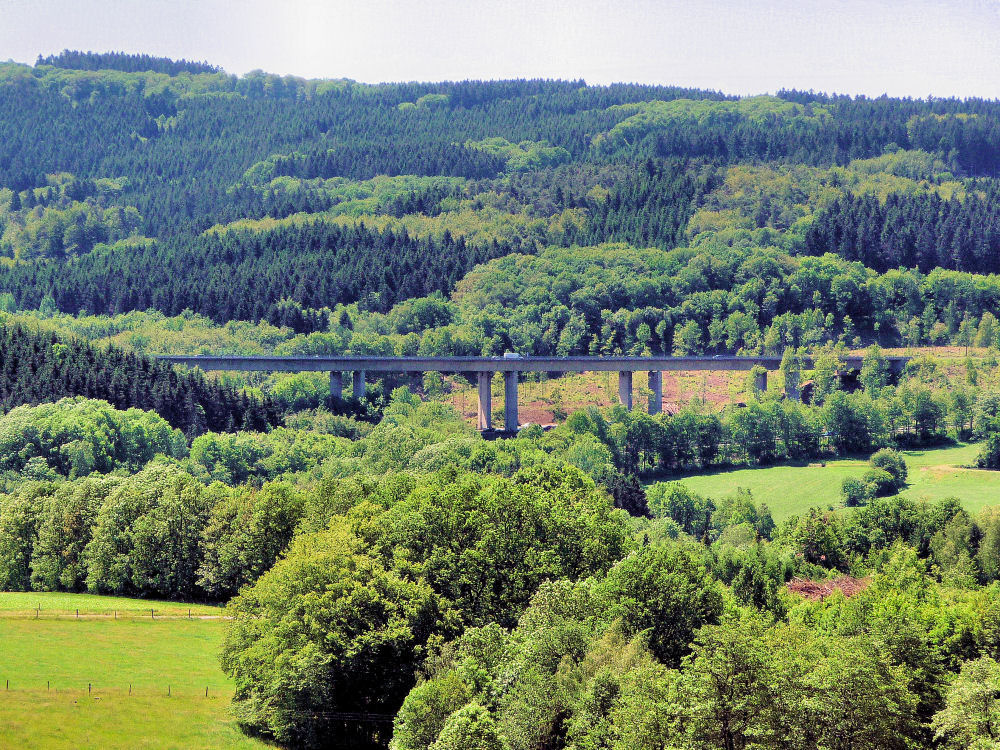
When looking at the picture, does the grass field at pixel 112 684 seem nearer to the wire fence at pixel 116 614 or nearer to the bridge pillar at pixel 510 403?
the wire fence at pixel 116 614

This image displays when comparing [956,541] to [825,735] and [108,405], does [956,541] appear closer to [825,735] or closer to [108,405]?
[825,735]

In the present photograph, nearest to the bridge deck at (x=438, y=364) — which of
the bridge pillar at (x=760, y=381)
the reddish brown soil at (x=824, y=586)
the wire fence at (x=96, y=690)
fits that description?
the bridge pillar at (x=760, y=381)

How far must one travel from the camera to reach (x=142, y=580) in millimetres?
80750

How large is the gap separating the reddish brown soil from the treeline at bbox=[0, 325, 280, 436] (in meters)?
67.1

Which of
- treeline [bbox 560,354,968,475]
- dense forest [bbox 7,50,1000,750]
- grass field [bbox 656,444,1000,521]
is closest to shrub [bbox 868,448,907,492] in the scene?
dense forest [bbox 7,50,1000,750]

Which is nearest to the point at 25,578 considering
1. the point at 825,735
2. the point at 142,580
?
the point at 142,580

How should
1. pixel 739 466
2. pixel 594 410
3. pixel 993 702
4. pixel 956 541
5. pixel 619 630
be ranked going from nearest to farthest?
pixel 993 702
pixel 619 630
pixel 956 541
pixel 739 466
pixel 594 410

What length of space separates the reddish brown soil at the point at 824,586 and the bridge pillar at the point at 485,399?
74.2 meters

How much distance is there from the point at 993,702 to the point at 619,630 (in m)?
15.2

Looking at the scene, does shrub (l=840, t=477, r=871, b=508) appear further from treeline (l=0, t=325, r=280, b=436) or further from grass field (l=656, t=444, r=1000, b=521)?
treeline (l=0, t=325, r=280, b=436)

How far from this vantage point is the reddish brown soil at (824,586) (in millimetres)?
82625

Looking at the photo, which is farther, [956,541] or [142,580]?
[956,541]

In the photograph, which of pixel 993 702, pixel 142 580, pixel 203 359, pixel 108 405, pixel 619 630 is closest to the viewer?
pixel 993 702

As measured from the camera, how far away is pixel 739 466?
13812 cm
